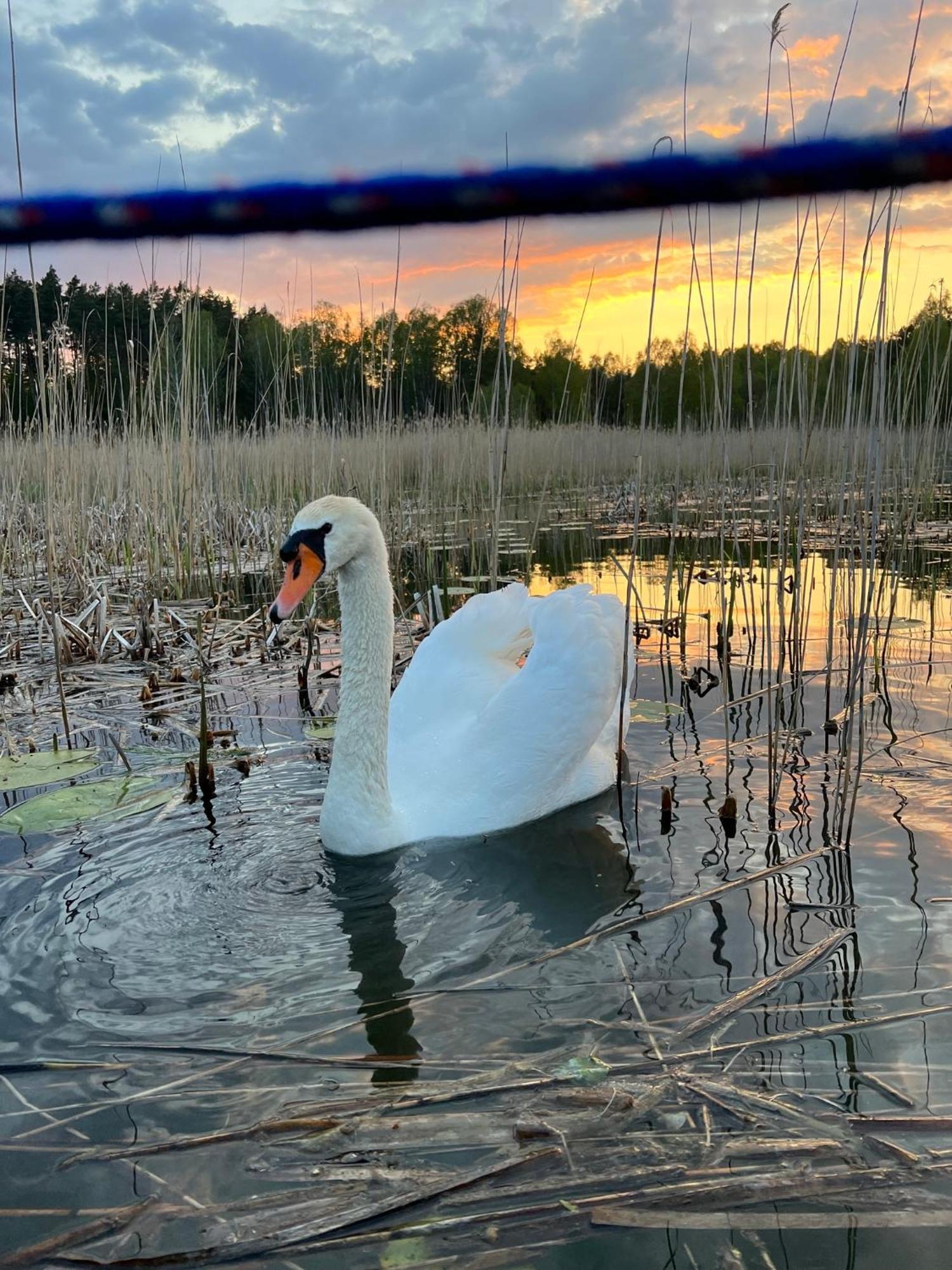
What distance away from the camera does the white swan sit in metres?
3.96

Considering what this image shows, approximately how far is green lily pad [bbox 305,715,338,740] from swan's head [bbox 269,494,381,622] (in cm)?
143

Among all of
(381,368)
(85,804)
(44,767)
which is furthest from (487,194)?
(381,368)

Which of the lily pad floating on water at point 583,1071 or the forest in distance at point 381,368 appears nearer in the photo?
the lily pad floating on water at point 583,1071

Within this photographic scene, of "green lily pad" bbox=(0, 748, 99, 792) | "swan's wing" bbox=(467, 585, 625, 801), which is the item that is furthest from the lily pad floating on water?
"green lily pad" bbox=(0, 748, 99, 792)

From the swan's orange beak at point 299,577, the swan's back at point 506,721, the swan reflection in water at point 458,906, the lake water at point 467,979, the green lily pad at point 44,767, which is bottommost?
the swan reflection in water at point 458,906

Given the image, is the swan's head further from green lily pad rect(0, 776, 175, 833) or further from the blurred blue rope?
the blurred blue rope

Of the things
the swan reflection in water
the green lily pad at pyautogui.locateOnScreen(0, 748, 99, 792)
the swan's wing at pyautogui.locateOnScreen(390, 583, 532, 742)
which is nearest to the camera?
Answer: the swan reflection in water

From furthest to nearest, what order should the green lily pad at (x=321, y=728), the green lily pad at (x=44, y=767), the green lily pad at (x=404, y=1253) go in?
the green lily pad at (x=321, y=728), the green lily pad at (x=44, y=767), the green lily pad at (x=404, y=1253)

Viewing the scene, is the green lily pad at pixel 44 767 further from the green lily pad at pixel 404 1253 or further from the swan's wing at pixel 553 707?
the green lily pad at pixel 404 1253

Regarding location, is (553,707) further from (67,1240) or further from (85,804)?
(67,1240)

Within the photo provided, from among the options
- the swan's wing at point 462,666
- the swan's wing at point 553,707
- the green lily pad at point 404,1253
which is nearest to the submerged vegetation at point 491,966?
the green lily pad at point 404,1253

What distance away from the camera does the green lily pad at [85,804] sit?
13.6 ft

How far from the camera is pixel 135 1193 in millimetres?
2111

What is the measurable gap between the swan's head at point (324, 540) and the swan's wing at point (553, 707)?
0.86 m
